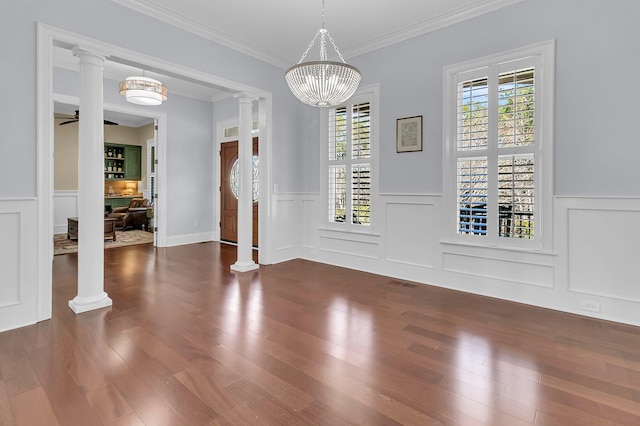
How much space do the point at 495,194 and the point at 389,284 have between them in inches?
63.3


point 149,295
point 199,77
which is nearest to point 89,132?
point 199,77

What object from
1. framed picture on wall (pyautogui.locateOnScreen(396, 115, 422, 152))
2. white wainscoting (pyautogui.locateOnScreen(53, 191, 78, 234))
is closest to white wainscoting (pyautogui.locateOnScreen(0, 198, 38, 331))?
framed picture on wall (pyautogui.locateOnScreen(396, 115, 422, 152))

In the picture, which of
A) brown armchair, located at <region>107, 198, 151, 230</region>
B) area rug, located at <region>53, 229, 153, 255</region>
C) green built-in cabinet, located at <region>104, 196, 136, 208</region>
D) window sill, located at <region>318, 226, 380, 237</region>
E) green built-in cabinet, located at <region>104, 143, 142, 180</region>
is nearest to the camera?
window sill, located at <region>318, 226, 380, 237</region>

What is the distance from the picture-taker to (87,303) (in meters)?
3.18

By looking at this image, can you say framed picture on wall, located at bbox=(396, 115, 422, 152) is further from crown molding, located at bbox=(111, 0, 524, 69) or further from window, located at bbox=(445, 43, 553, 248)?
crown molding, located at bbox=(111, 0, 524, 69)

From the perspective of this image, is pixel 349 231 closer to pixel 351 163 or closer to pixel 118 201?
pixel 351 163

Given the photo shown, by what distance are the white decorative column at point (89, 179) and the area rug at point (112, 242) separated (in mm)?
3666

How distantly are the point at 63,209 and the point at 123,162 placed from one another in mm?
2734

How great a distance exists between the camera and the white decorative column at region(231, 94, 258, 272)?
15.8 feet

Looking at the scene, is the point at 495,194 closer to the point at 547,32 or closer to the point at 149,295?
the point at 547,32

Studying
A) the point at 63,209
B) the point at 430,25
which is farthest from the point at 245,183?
the point at 63,209

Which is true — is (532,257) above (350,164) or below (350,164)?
below

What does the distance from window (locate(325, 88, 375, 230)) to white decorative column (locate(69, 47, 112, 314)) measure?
3013mm

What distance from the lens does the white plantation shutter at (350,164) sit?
4.75m
